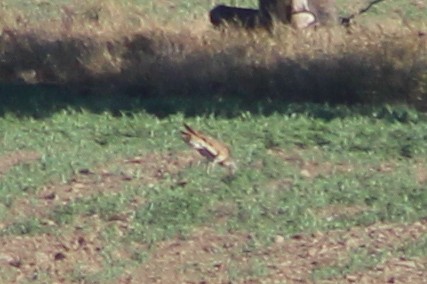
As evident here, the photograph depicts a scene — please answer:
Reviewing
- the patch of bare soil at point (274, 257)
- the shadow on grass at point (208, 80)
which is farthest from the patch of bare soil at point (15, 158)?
the patch of bare soil at point (274, 257)

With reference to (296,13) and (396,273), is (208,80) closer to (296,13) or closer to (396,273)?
(296,13)

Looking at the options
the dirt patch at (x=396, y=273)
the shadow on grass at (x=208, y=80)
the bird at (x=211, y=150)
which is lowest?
the dirt patch at (x=396, y=273)

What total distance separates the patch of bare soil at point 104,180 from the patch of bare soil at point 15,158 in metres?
0.62

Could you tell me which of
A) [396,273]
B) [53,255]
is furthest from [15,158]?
[396,273]

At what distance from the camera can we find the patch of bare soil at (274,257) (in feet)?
28.6

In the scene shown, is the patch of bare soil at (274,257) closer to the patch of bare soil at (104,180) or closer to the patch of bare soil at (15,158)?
the patch of bare soil at (104,180)

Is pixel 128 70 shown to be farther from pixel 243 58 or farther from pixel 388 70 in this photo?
pixel 388 70

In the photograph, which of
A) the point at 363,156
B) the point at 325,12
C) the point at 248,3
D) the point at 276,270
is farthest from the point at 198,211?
the point at 248,3

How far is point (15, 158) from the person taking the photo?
481 inches

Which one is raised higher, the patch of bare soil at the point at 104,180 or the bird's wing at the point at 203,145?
the bird's wing at the point at 203,145

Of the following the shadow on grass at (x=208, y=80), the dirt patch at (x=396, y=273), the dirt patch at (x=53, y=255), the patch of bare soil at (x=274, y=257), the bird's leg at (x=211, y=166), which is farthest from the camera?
the shadow on grass at (x=208, y=80)

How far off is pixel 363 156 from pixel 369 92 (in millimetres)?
2361

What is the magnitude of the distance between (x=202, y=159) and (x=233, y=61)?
3184 millimetres

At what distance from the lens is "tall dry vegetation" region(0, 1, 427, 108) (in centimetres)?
1435
